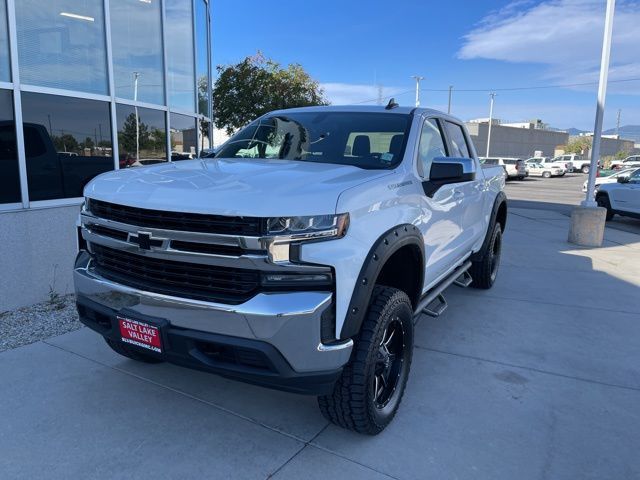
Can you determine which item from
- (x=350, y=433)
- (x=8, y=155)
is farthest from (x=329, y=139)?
(x=8, y=155)

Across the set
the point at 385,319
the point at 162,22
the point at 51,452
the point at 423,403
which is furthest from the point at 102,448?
the point at 162,22

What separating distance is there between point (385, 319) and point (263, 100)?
798 inches

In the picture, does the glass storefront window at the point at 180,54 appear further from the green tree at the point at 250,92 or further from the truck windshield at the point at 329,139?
the green tree at the point at 250,92

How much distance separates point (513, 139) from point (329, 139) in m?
71.2

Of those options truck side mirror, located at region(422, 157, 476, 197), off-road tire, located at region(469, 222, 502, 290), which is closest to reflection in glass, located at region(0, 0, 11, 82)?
truck side mirror, located at region(422, 157, 476, 197)

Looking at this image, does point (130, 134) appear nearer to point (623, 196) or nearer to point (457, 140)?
point (457, 140)

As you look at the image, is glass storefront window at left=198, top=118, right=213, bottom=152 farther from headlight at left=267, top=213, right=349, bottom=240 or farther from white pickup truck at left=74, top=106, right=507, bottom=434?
headlight at left=267, top=213, right=349, bottom=240

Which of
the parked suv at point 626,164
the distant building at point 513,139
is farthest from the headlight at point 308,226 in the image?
the distant building at point 513,139

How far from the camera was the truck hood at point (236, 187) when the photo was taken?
2305 millimetres

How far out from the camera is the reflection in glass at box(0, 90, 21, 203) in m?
4.93

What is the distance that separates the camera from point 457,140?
4.92 m

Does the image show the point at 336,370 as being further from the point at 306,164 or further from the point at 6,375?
the point at 6,375

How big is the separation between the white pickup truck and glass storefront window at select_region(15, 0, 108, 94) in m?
3.29

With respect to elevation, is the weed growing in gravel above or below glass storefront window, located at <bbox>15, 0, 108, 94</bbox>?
below
